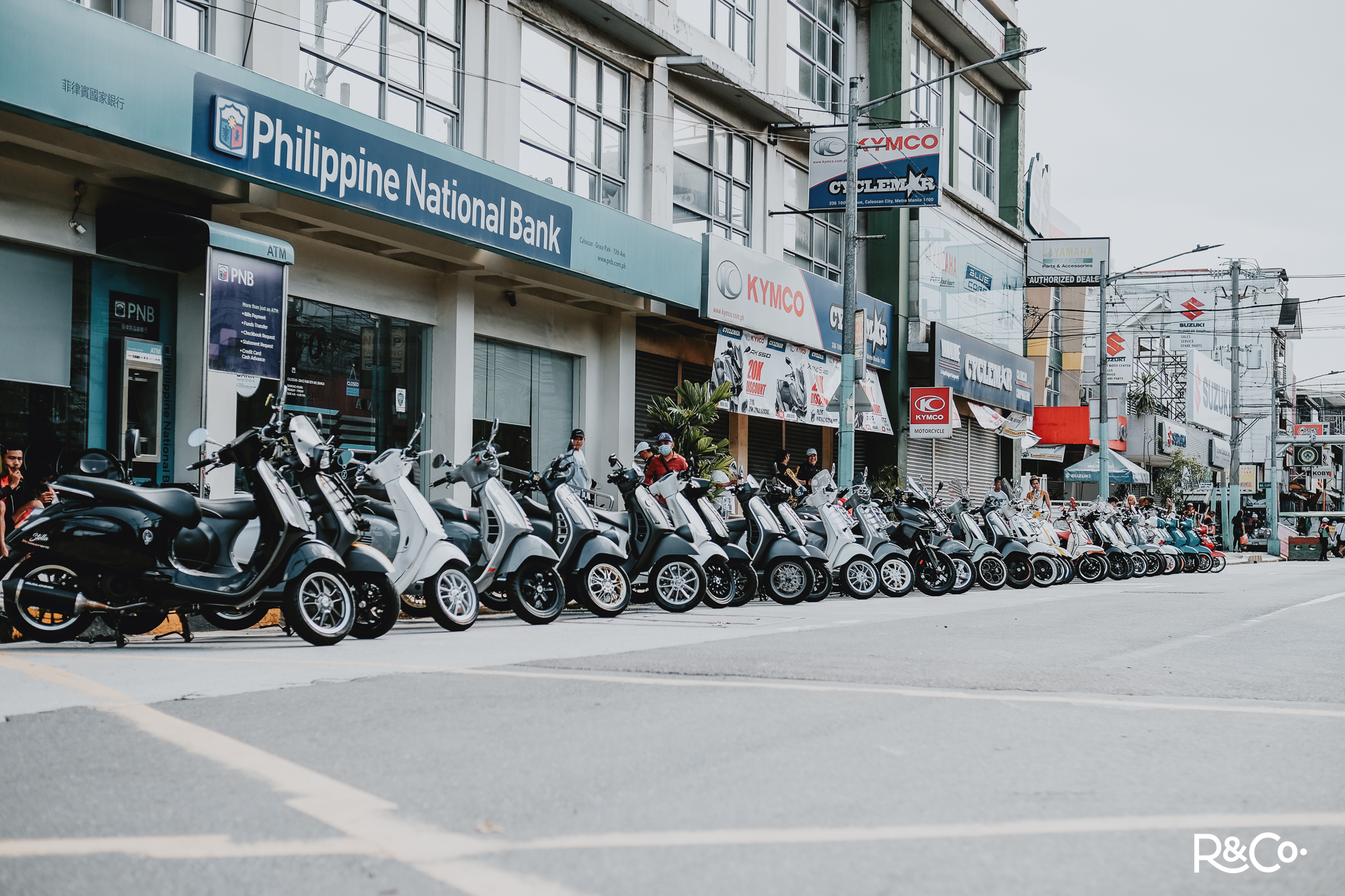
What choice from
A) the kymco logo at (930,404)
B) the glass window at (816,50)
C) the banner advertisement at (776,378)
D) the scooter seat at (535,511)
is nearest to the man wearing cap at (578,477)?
the scooter seat at (535,511)

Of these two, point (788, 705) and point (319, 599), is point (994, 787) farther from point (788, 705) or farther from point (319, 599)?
point (319, 599)

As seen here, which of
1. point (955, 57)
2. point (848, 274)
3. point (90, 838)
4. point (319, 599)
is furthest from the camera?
point (955, 57)

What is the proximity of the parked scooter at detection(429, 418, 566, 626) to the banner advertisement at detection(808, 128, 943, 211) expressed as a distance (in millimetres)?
13942

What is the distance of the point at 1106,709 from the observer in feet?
22.0

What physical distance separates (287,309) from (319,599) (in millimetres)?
7331

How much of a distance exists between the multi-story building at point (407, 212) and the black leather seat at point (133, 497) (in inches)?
149

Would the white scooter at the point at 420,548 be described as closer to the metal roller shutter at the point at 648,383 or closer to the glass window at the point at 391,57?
the glass window at the point at 391,57

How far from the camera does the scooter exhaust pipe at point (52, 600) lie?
8.79 m

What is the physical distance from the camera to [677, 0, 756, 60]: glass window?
23000 millimetres

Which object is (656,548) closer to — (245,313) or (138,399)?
(245,313)

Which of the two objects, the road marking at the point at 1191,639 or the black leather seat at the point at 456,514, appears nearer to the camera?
the road marking at the point at 1191,639

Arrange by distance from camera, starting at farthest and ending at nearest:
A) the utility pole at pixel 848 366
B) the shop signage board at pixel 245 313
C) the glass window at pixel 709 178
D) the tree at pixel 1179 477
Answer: the tree at pixel 1179 477
the glass window at pixel 709 178
the utility pole at pixel 848 366
the shop signage board at pixel 245 313

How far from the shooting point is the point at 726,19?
24.2 metres

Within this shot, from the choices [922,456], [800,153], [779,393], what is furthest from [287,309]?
[922,456]
